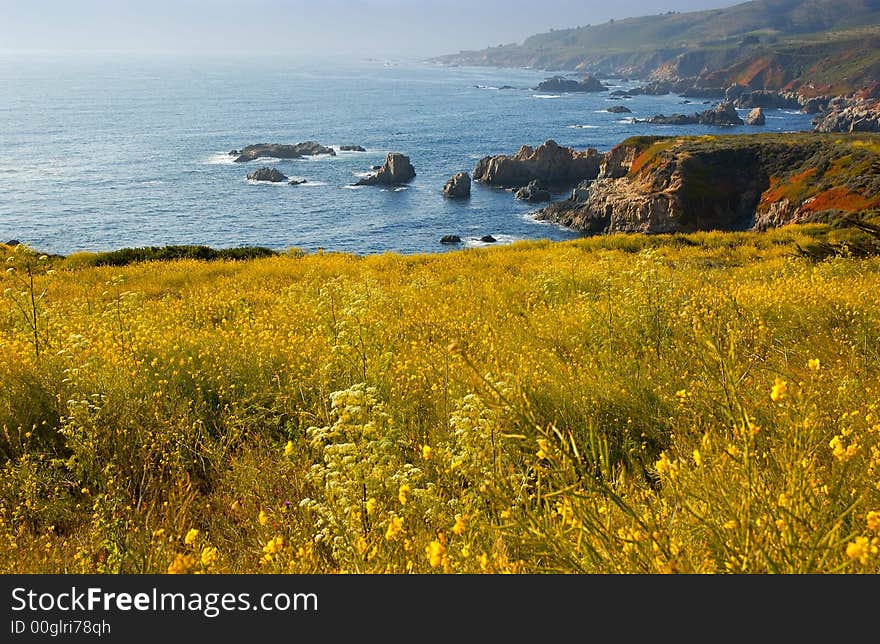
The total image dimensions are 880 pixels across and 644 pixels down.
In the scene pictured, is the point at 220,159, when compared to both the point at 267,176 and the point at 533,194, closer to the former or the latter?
the point at 267,176

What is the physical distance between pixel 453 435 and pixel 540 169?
81503 millimetres

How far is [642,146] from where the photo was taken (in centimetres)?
7106

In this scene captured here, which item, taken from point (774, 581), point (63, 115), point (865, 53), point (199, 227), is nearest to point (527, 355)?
point (774, 581)

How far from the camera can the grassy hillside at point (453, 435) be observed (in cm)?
300

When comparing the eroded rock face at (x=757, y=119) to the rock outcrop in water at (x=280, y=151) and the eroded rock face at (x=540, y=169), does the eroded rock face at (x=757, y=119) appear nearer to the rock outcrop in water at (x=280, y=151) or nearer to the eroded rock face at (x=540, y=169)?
the eroded rock face at (x=540, y=169)

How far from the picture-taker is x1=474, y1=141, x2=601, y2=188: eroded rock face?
8131 centimetres

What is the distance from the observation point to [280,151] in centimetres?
9906

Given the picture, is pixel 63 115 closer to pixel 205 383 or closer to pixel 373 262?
pixel 373 262

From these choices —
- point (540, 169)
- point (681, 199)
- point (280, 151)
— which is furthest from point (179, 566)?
point (280, 151)

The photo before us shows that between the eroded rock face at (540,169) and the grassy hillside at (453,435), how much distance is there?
2849 inches

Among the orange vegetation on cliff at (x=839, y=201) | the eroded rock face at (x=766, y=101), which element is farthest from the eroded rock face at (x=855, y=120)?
the orange vegetation on cliff at (x=839, y=201)

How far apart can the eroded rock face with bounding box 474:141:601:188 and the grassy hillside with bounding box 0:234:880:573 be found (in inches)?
2849

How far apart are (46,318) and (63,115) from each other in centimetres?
16587

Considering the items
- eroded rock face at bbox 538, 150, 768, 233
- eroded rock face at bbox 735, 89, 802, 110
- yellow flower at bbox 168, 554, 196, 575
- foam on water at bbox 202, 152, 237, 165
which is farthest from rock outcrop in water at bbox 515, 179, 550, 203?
eroded rock face at bbox 735, 89, 802, 110
